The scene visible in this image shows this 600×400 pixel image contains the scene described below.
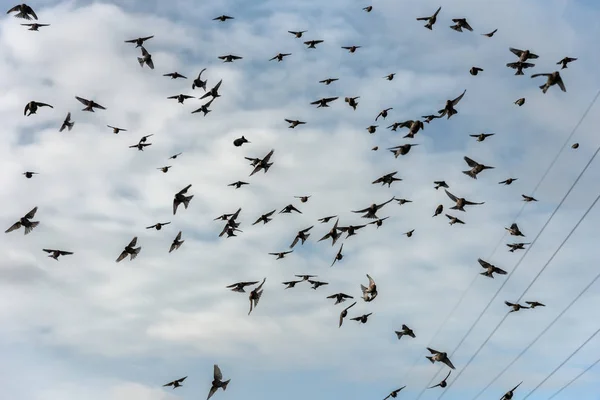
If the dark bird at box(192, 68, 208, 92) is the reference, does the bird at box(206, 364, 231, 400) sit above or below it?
below

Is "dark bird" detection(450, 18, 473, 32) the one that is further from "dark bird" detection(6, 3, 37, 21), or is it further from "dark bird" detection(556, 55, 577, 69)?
"dark bird" detection(6, 3, 37, 21)

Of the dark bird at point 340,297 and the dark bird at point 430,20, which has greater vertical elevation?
the dark bird at point 430,20

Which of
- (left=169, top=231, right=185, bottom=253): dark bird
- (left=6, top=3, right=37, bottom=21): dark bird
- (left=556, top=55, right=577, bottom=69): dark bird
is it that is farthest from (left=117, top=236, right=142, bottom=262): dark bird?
(left=556, top=55, right=577, bottom=69): dark bird

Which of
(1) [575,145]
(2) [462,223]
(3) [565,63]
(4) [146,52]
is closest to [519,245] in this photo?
(2) [462,223]

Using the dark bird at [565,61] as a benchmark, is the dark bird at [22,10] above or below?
above

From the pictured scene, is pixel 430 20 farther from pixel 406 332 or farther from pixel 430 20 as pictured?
pixel 406 332

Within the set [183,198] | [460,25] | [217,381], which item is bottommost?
[217,381]

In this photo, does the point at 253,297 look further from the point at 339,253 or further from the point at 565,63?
the point at 565,63

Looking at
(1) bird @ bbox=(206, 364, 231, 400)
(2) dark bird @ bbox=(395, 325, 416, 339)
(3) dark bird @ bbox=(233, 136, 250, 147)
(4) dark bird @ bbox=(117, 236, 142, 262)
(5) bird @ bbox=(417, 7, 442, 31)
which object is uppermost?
(5) bird @ bbox=(417, 7, 442, 31)

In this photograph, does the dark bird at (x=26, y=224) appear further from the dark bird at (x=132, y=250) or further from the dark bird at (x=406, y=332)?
the dark bird at (x=406, y=332)

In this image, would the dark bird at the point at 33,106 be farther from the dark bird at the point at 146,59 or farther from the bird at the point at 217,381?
the bird at the point at 217,381

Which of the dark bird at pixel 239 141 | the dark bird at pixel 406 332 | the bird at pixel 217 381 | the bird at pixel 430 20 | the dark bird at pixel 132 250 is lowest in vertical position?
the bird at pixel 217 381

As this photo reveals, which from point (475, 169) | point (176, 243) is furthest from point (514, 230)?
point (176, 243)

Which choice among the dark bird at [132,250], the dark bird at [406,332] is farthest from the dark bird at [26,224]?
the dark bird at [406,332]
